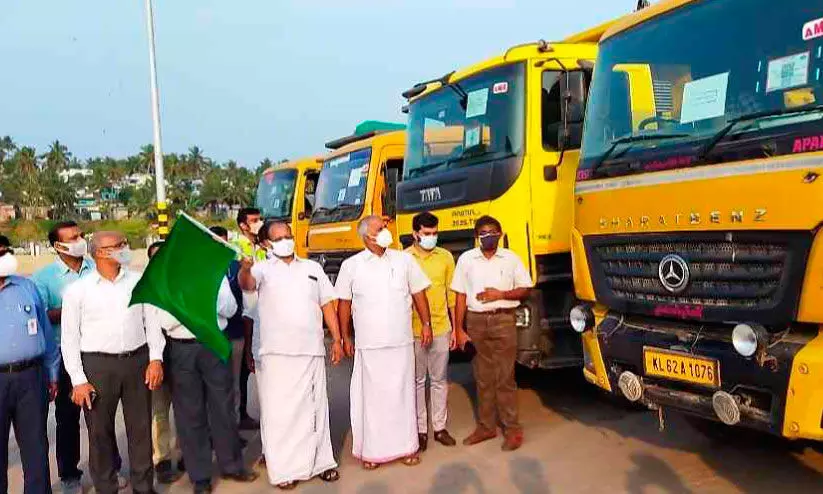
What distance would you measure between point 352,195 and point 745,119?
5.60m

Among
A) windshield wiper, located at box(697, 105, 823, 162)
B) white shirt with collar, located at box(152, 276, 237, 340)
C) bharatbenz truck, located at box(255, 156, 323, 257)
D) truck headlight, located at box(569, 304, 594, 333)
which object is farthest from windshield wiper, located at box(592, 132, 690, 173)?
bharatbenz truck, located at box(255, 156, 323, 257)

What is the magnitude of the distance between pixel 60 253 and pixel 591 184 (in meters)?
3.46

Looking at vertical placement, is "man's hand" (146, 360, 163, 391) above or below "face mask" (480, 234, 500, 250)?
below

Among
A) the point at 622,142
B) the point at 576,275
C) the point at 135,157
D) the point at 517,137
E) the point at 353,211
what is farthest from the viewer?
the point at 135,157

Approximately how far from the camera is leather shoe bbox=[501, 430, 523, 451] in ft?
16.3

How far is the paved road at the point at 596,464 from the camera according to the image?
421cm

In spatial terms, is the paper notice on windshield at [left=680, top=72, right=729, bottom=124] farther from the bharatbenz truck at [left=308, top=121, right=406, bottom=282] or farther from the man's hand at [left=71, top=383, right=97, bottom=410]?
the bharatbenz truck at [left=308, top=121, right=406, bottom=282]

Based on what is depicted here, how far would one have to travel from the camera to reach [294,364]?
184 inches

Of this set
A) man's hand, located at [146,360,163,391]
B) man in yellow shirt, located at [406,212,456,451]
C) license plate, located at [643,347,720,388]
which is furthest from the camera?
man in yellow shirt, located at [406,212,456,451]

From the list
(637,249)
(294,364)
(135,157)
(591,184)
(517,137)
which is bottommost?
(294,364)

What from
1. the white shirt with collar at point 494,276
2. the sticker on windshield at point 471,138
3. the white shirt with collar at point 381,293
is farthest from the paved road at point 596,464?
the sticker on windshield at point 471,138

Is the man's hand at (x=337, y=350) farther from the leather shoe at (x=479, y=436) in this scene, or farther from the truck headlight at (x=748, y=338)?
the truck headlight at (x=748, y=338)

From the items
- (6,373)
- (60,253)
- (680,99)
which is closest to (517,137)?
(680,99)

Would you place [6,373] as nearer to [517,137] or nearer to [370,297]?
[370,297]
